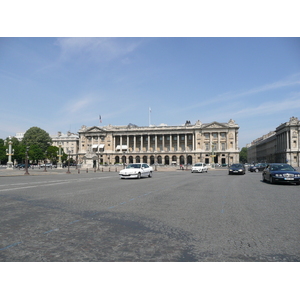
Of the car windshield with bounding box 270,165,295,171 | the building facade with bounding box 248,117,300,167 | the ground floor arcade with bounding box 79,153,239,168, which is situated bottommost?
the car windshield with bounding box 270,165,295,171

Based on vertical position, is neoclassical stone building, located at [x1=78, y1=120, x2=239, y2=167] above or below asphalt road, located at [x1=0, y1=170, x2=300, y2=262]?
above

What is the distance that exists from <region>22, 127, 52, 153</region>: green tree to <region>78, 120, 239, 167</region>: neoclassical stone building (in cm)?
1692

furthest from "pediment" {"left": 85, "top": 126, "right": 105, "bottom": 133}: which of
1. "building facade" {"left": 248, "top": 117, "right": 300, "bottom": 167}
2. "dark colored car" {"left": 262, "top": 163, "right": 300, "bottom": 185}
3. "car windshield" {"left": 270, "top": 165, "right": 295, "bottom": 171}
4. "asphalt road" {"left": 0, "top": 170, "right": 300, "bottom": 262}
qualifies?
"asphalt road" {"left": 0, "top": 170, "right": 300, "bottom": 262}

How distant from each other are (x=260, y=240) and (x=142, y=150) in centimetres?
11964

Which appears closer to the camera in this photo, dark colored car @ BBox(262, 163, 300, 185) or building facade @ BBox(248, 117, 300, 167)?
dark colored car @ BBox(262, 163, 300, 185)

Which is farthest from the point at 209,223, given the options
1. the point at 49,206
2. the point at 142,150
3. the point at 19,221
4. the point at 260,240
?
the point at 142,150

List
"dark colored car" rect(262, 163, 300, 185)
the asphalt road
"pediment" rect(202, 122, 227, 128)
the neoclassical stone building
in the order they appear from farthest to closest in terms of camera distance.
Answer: "pediment" rect(202, 122, 227, 128) → the neoclassical stone building → "dark colored car" rect(262, 163, 300, 185) → the asphalt road

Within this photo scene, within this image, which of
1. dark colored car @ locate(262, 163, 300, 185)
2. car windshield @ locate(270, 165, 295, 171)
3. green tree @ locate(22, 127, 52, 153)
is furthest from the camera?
green tree @ locate(22, 127, 52, 153)

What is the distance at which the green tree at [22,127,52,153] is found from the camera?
355ft

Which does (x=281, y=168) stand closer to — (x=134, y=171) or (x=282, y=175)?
(x=282, y=175)

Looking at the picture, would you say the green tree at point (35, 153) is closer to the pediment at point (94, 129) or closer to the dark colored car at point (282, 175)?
the pediment at point (94, 129)

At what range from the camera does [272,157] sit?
14438 centimetres

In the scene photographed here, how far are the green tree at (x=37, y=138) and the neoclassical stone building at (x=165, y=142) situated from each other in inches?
666

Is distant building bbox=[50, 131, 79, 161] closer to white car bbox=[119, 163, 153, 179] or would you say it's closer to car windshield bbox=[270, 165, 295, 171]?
white car bbox=[119, 163, 153, 179]
